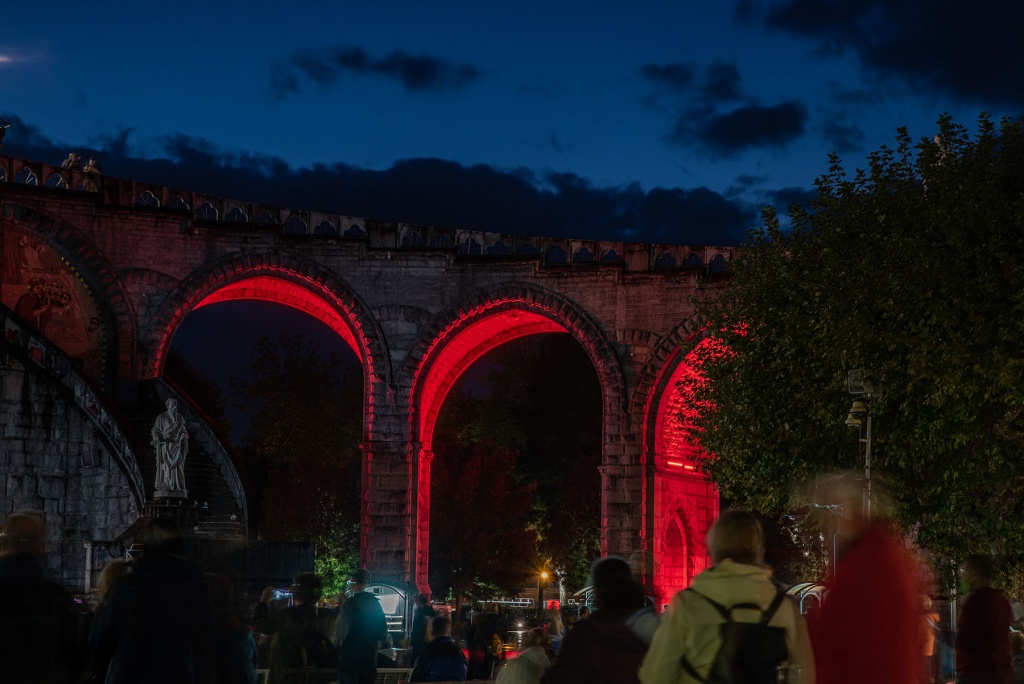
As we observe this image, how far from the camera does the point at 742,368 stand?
20422 mm

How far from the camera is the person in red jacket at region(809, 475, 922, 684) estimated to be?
549cm

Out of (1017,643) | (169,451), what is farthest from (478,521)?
(1017,643)

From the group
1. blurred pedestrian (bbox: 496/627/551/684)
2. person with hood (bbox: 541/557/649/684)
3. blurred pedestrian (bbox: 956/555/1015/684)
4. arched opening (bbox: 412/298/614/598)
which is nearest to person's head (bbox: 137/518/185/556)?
person with hood (bbox: 541/557/649/684)

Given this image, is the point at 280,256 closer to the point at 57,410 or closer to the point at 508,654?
the point at 57,410

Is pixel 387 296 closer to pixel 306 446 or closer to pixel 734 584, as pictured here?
pixel 306 446

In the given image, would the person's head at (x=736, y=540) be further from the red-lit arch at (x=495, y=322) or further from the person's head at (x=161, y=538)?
the red-lit arch at (x=495, y=322)

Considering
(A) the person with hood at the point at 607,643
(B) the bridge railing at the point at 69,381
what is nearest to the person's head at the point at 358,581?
(A) the person with hood at the point at 607,643

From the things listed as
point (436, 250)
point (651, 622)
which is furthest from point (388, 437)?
point (651, 622)

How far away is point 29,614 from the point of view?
5.54 m

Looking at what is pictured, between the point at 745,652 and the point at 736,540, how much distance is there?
1.32ft

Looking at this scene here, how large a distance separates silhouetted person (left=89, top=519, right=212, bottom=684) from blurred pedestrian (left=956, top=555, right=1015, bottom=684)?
4.33m

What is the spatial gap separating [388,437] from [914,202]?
1296cm

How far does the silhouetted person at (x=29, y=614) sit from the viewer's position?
5.46 metres

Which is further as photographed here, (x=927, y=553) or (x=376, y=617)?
(x=927, y=553)
